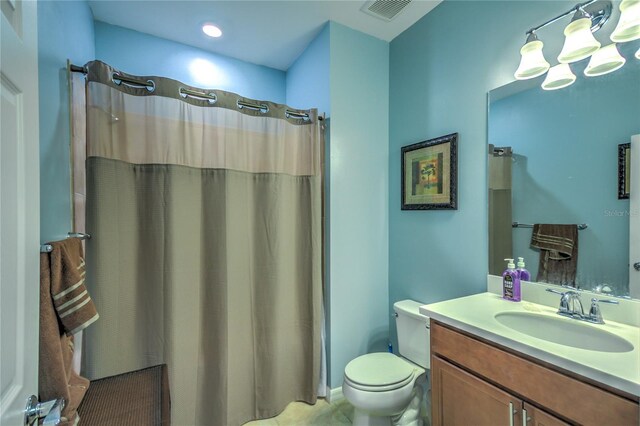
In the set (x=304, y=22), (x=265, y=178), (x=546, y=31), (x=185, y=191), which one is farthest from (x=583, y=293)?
(x=304, y=22)

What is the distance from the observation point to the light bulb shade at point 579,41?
3.75ft

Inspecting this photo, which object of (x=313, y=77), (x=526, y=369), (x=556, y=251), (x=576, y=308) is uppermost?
(x=313, y=77)

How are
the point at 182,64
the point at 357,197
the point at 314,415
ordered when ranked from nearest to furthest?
the point at 314,415 → the point at 357,197 → the point at 182,64

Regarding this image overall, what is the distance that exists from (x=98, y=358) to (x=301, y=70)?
7.89ft

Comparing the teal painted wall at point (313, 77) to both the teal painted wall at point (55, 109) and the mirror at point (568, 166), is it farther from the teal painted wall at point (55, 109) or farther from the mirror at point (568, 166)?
the teal painted wall at point (55, 109)

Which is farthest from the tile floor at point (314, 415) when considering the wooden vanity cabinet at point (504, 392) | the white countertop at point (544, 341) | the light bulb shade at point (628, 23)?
the light bulb shade at point (628, 23)

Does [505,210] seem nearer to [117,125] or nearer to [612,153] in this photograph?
[612,153]

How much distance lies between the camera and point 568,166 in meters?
1.27

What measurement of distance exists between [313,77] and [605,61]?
168cm

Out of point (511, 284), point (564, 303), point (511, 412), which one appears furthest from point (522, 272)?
point (511, 412)

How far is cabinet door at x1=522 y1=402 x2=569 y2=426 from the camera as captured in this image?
0.87 m

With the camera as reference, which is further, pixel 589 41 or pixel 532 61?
pixel 532 61

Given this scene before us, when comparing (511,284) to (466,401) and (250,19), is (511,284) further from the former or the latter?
(250,19)

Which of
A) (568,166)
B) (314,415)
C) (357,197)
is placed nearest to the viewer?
(568,166)
